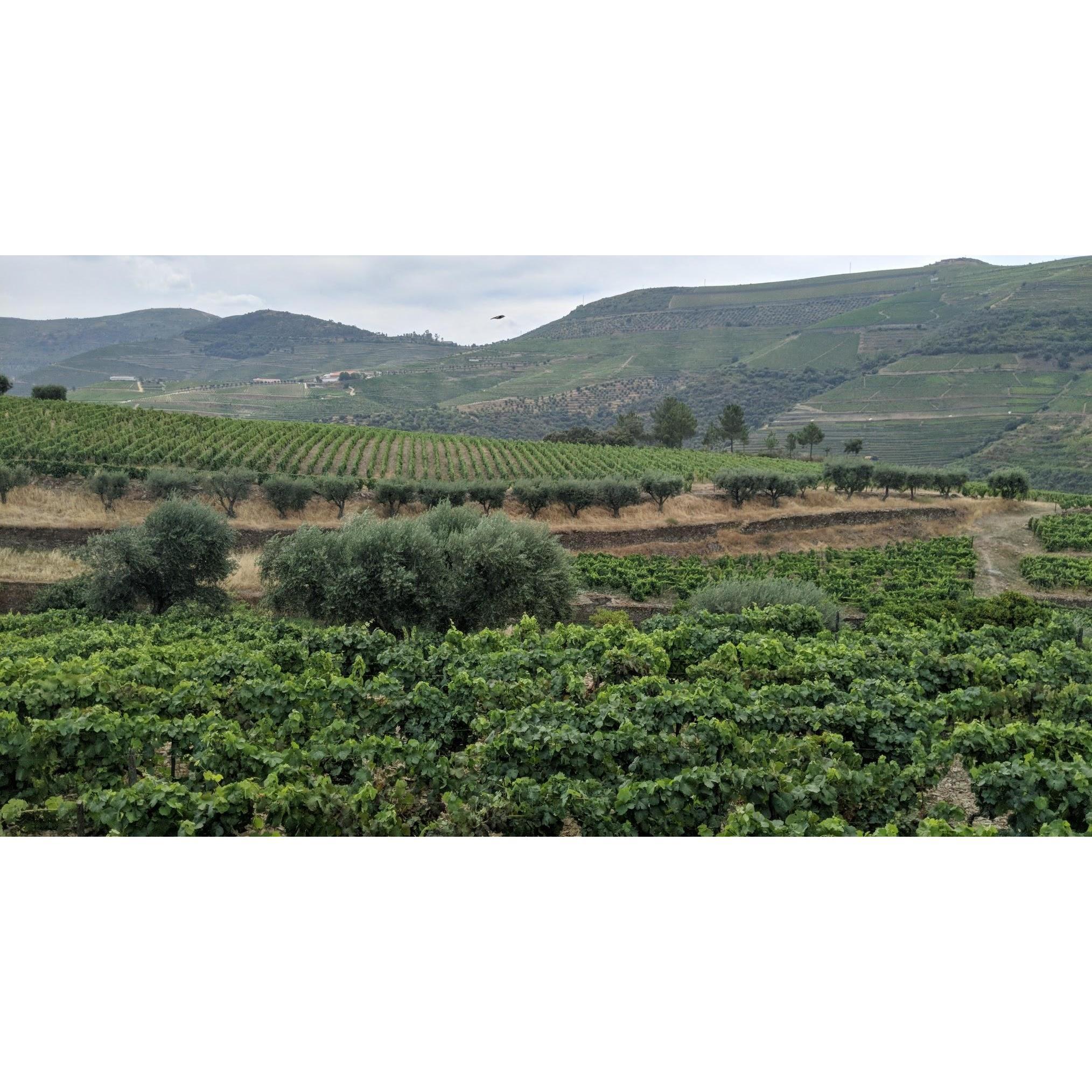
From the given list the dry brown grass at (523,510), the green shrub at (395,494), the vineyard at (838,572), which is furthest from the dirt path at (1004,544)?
the green shrub at (395,494)

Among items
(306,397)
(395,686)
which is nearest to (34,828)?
(395,686)

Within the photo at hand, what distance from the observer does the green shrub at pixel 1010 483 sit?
50.6m

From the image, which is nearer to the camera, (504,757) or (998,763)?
(998,763)

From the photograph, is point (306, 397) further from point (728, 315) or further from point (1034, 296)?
point (1034, 296)

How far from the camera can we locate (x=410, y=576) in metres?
16.6

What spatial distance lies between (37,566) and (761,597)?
2486 centimetres

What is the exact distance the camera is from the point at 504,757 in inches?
281

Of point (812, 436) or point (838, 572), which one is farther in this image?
point (812, 436)

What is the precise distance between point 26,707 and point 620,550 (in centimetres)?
2989

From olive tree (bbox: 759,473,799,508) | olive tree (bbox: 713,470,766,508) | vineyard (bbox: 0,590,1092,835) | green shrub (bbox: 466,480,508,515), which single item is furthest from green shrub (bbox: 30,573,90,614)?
olive tree (bbox: 759,473,799,508)

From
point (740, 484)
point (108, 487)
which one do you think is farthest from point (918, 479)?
point (108, 487)

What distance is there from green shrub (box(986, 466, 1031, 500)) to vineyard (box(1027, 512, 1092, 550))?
23.4 ft

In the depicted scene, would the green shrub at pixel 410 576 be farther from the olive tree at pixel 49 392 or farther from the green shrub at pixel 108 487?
the olive tree at pixel 49 392

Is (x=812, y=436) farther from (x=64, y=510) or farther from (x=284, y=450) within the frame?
(x=64, y=510)
